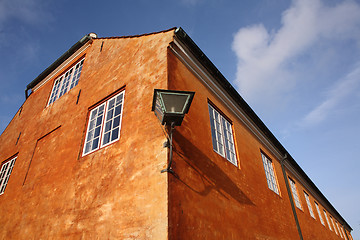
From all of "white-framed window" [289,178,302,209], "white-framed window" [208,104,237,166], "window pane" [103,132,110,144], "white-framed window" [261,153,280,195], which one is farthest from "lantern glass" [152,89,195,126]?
"white-framed window" [289,178,302,209]

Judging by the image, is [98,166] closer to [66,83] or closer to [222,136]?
[222,136]

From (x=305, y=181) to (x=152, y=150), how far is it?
45.4 ft

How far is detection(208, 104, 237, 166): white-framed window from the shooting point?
219 inches

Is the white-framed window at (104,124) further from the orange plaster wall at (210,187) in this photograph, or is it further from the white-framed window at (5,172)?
the white-framed window at (5,172)

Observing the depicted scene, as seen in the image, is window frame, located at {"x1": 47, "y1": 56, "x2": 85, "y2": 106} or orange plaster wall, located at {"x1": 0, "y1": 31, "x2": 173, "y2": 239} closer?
orange plaster wall, located at {"x1": 0, "y1": 31, "x2": 173, "y2": 239}

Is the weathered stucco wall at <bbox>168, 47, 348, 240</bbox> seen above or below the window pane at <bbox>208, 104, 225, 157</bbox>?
below

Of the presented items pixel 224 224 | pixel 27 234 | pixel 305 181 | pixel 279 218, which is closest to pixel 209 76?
pixel 224 224

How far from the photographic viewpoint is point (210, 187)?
4312 mm

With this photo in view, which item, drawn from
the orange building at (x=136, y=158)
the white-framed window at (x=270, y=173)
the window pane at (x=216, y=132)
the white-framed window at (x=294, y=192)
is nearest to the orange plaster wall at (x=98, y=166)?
the orange building at (x=136, y=158)

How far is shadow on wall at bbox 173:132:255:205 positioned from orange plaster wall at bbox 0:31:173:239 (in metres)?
0.42

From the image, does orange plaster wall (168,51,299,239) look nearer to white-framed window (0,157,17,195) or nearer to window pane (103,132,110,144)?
window pane (103,132,110,144)

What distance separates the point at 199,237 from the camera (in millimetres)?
3506

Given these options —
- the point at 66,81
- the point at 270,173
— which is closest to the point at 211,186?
the point at 270,173

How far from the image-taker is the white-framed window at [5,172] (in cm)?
775
